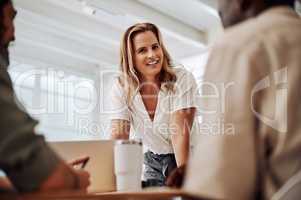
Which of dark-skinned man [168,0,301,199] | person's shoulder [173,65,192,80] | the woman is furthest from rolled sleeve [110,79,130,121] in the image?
dark-skinned man [168,0,301,199]

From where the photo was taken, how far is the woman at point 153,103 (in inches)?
80.3

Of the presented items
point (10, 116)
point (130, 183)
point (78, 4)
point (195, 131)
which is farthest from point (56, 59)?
point (10, 116)

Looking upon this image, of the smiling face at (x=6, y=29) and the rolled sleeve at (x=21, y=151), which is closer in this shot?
the rolled sleeve at (x=21, y=151)

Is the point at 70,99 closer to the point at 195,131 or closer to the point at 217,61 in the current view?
the point at 195,131

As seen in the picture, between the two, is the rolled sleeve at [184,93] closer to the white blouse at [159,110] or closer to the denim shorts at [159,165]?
the white blouse at [159,110]

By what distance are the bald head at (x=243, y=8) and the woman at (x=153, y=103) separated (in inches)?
36.7

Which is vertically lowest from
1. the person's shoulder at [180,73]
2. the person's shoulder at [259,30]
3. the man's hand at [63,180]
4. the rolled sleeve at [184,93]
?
the man's hand at [63,180]

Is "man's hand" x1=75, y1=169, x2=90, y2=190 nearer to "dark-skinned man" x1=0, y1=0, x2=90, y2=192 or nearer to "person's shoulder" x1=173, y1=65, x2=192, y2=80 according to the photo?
"dark-skinned man" x1=0, y1=0, x2=90, y2=192

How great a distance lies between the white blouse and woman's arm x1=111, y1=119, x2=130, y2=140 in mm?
20

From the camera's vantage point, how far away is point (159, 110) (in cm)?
206

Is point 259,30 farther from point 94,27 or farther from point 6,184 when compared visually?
point 94,27

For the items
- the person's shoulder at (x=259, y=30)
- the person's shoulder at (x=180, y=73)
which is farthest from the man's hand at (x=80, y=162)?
the person's shoulder at (x=180, y=73)

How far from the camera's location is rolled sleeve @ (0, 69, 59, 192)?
0.89 meters

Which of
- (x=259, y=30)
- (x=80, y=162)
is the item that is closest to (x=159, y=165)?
(x=80, y=162)
